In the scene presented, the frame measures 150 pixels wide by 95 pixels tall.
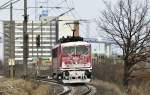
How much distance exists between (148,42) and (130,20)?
9.83ft

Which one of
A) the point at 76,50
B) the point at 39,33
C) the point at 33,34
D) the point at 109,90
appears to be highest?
A: the point at 39,33

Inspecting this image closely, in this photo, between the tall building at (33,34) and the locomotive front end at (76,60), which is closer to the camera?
the locomotive front end at (76,60)

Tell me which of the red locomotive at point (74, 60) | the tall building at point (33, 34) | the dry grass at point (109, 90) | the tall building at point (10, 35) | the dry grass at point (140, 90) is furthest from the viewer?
the tall building at point (33, 34)

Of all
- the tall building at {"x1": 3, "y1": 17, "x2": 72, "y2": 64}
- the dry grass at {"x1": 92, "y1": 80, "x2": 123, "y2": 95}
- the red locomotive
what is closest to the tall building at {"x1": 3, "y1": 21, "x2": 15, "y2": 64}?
the tall building at {"x1": 3, "y1": 17, "x2": 72, "y2": 64}

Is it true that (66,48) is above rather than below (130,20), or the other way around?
below

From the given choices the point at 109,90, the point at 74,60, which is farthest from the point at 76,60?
the point at 109,90

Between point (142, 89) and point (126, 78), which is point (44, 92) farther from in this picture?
point (126, 78)

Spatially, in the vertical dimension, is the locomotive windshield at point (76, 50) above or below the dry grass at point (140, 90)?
above

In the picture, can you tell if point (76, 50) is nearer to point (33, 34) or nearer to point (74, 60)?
point (74, 60)

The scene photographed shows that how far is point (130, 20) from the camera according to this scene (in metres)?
49.3

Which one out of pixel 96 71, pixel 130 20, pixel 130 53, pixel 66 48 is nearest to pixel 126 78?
pixel 130 53

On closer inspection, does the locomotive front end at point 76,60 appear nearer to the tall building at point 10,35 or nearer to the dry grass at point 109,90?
the dry grass at point 109,90

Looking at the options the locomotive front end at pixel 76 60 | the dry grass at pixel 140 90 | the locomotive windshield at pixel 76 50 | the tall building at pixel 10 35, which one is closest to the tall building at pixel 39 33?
the tall building at pixel 10 35

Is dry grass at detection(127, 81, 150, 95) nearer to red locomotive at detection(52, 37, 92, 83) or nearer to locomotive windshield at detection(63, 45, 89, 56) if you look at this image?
red locomotive at detection(52, 37, 92, 83)
